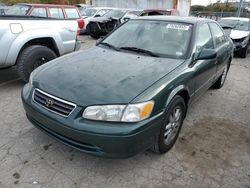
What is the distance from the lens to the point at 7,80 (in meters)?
5.07

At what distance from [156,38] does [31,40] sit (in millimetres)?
2587

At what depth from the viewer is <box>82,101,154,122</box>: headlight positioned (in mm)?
2135

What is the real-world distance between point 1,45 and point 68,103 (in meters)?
2.52

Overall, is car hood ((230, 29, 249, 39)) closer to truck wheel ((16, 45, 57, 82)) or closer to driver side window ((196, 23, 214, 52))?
driver side window ((196, 23, 214, 52))

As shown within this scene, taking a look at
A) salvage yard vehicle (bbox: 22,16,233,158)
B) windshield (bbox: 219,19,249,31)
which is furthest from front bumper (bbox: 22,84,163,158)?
windshield (bbox: 219,19,249,31)

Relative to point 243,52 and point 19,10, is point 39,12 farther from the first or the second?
point 243,52

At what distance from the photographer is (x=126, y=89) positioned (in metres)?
2.29

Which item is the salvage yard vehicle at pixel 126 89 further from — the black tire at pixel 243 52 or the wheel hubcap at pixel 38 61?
the black tire at pixel 243 52

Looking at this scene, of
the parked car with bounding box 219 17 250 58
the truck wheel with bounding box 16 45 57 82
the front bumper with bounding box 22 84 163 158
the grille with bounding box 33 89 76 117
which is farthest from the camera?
the parked car with bounding box 219 17 250 58

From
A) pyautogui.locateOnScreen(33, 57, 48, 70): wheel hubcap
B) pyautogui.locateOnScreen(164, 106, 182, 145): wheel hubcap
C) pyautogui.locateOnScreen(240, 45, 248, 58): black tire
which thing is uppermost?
pyautogui.locateOnScreen(33, 57, 48, 70): wheel hubcap

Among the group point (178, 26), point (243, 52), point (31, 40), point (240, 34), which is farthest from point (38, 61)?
point (240, 34)

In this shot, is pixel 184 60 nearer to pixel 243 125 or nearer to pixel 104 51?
pixel 104 51

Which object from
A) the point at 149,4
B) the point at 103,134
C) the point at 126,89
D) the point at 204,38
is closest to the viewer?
the point at 103,134

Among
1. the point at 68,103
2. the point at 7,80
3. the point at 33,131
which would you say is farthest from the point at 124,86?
the point at 7,80
